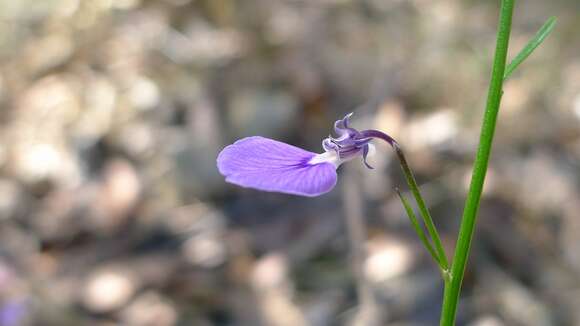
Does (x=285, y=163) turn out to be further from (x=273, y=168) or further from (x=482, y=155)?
(x=482, y=155)

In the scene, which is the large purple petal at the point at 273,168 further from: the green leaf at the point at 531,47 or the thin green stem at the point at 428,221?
the green leaf at the point at 531,47

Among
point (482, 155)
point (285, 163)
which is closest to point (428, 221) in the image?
point (482, 155)

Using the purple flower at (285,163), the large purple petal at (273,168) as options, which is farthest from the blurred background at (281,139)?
the large purple petal at (273,168)

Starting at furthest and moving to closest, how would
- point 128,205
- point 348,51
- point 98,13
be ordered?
1. point 98,13
2. point 348,51
3. point 128,205

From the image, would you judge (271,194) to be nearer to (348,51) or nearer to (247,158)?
(348,51)

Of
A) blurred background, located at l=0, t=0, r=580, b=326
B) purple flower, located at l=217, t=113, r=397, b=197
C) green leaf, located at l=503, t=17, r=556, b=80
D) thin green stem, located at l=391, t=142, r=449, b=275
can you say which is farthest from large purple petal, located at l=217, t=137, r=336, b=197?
blurred background, located at l=0, t=0, r=580, b=326

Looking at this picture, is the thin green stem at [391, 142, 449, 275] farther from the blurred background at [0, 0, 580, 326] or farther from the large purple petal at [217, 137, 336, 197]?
the blurred background at [0, 0, 580, 326]

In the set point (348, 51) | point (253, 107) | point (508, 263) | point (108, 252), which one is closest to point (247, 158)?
point (508, 263)
